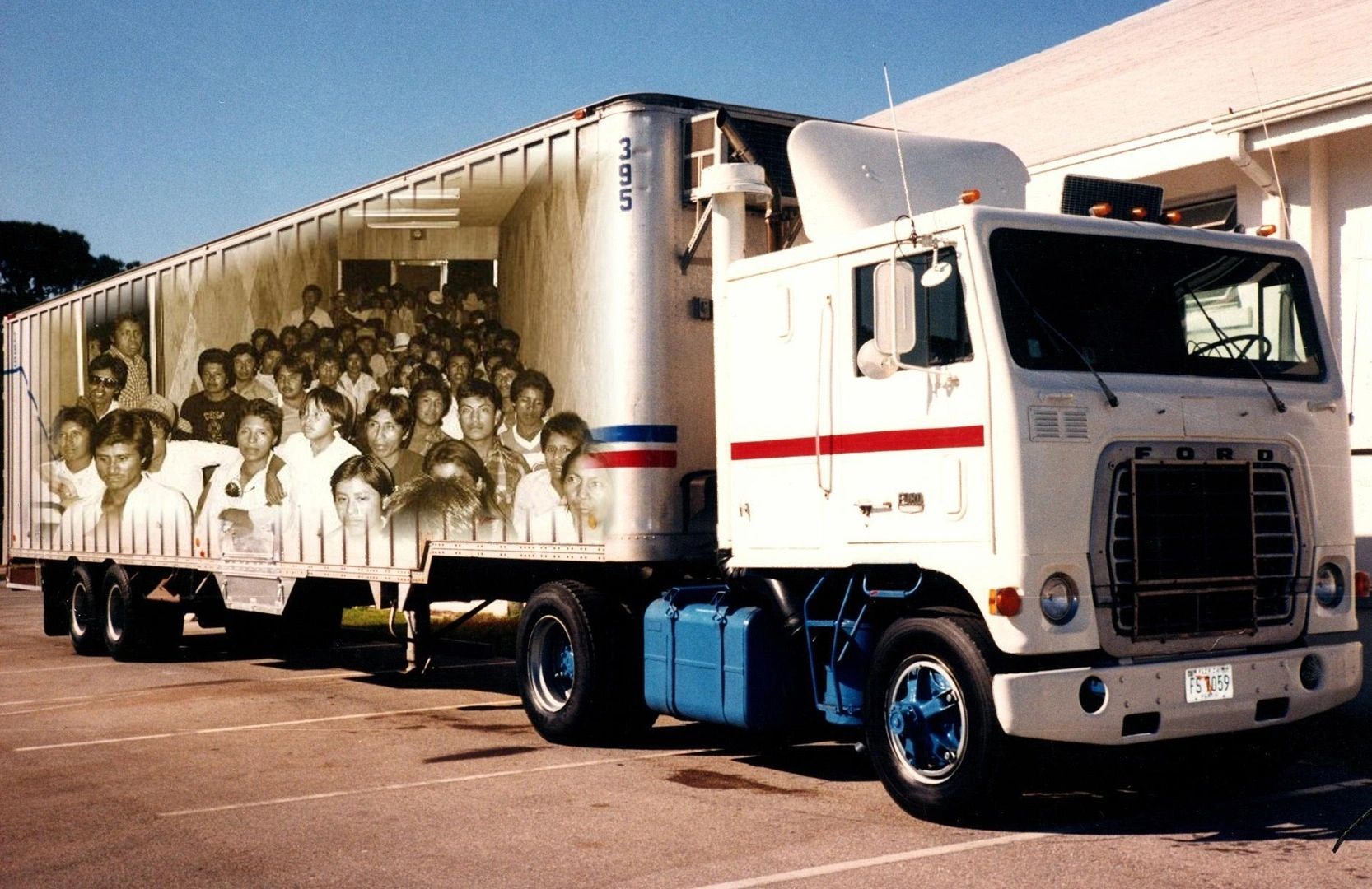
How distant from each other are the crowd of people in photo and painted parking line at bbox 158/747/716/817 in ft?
4.74

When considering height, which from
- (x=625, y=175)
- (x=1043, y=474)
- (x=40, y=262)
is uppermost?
(x=40, y=262)

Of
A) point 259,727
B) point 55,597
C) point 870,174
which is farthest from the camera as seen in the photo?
point 55,597

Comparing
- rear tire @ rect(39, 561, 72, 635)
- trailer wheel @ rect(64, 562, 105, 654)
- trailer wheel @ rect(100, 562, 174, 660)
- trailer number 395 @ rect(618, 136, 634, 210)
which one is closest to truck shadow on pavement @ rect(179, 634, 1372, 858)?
trailer number 395 @ rect(618, 136, 634, 210)

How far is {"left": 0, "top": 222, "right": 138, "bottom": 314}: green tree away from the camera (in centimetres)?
5606

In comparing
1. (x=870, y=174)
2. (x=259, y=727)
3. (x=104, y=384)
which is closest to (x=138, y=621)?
(x=104, y=384)

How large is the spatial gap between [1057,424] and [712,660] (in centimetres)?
269

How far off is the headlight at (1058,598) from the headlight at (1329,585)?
5.35 ft

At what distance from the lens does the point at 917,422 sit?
305 inches

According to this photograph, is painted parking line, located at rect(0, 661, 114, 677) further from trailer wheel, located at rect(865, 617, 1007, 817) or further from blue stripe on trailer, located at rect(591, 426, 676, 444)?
trailer wheel, located at rect(865, 617, 1007, 817)

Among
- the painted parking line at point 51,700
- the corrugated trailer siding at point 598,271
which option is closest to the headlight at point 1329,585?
the corrugated trailer siding at point 598,271

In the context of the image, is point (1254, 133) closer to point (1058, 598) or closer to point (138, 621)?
point (1058, 598)

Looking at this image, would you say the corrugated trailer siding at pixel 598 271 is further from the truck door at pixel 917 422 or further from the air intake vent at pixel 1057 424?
the air intake vent at pixel 1057 424

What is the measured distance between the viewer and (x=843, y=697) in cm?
835

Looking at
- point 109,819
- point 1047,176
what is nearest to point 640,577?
point 109,819
